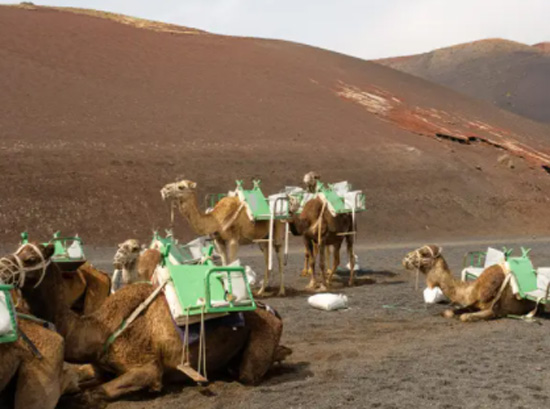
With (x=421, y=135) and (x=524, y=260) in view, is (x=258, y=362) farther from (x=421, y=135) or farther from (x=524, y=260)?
(x=421, y=135)

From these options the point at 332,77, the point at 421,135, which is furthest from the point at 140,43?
the point at 421,135

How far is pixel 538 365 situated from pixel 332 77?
194ft

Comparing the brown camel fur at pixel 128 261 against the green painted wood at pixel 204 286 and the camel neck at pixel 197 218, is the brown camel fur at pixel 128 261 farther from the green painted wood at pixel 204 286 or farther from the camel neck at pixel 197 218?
the camel neck at pixel 197 218

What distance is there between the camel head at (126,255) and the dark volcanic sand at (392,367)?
230 centimetres

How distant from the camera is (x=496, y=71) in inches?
4788

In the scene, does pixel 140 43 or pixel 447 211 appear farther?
pixel 140 43

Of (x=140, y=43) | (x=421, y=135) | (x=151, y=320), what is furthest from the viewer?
(x=140, y=43)

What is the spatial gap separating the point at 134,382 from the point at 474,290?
634cm

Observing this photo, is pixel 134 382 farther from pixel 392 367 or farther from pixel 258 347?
pixel 392 367

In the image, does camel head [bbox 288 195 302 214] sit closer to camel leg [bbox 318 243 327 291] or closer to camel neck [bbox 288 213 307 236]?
camel neck [bbox 288 213 307 236]

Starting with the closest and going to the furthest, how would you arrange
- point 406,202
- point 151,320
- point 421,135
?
point 151,320, point 406,202, point 421,135

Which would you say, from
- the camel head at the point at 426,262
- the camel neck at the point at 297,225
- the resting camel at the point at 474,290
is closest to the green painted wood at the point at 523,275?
the resting camel at the point at 474,290

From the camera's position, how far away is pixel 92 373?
6344 millimetres

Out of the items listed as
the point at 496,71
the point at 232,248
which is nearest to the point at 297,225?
the point at 232,248
